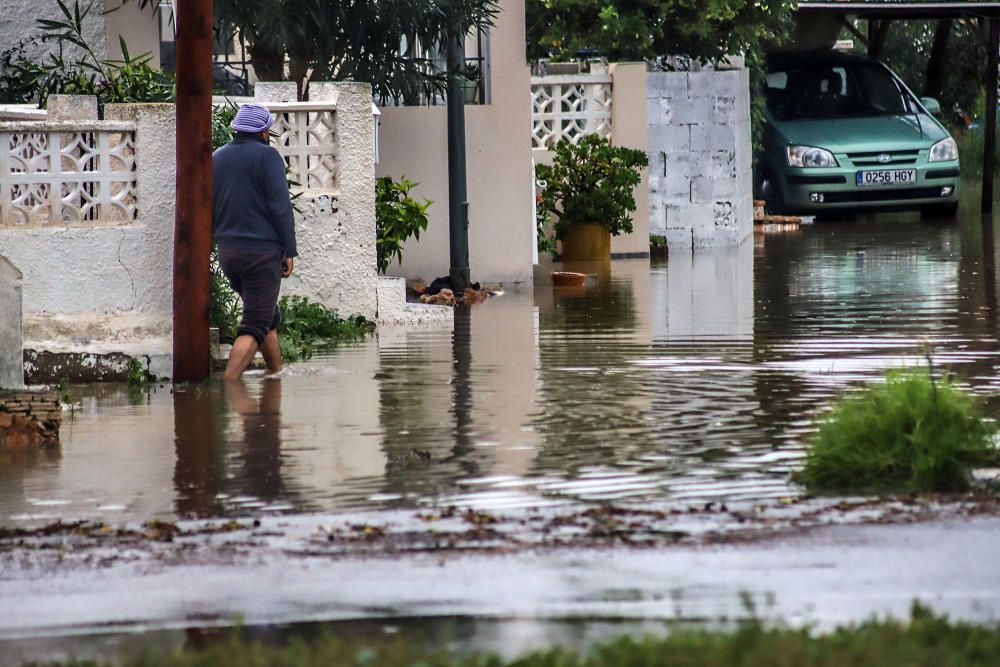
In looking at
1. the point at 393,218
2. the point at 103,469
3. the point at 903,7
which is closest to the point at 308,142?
the point at 393,218

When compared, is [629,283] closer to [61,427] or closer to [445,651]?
[61,427]

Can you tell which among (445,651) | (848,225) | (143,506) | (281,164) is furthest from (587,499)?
(848,225)

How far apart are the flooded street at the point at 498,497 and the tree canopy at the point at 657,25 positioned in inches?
328

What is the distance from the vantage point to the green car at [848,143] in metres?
24.6

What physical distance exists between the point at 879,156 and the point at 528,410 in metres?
15.4

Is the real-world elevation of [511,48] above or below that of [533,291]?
above

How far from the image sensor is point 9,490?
8.30 m

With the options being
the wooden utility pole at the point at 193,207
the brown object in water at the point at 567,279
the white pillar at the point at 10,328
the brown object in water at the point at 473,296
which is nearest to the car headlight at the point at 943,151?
the brown object in water at the point at 567,279

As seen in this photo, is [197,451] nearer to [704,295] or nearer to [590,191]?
[704,295]

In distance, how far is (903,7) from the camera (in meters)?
25.6

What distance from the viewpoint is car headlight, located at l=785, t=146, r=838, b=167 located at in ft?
80.0

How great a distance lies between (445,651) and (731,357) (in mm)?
7118

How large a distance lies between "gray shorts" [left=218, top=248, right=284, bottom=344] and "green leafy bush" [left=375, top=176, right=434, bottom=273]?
405 cm

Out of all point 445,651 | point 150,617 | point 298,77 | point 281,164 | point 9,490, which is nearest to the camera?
Answer: point 445,651
